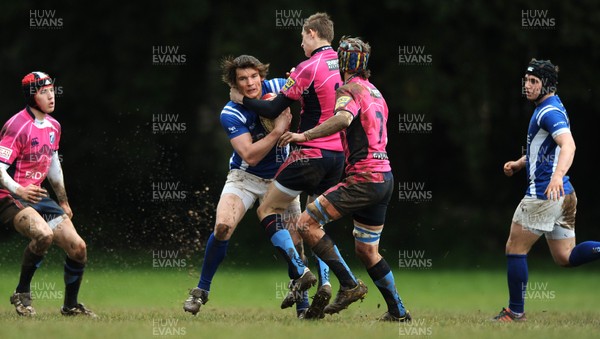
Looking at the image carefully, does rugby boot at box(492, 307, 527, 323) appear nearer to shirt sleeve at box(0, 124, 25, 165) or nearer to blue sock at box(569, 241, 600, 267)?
blue sock at box(569, 241, 600, 267)

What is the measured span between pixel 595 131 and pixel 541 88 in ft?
42.3

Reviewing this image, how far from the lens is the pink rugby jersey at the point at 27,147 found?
9.36 meters

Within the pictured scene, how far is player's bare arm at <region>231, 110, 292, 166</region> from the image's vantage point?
30.6ft

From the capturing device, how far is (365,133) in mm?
8781

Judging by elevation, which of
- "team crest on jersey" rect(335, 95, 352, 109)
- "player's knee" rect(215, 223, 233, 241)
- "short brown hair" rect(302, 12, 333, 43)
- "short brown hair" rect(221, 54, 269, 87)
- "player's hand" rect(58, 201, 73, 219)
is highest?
"short brown hair" rect(302, 12, 333, 43)

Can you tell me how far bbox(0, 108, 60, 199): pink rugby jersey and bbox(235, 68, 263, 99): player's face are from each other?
74.1 inches

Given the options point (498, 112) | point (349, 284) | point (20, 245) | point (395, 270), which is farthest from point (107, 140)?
point (349, 284)

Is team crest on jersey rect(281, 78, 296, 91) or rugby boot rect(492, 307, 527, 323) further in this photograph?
rugby boot rect(492, 307, 527, 323)

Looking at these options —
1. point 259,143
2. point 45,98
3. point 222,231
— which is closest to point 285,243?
point 222,231

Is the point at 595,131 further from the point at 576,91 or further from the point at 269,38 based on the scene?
the point at 269,38

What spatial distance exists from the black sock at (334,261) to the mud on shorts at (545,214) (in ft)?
5.91

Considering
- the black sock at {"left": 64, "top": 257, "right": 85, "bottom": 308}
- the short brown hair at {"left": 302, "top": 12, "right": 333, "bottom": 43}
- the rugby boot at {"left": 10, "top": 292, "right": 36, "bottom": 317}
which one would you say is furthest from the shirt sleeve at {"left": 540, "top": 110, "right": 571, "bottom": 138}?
the rugby boot at {"left": 10, "top": 292, "right": 36, "bottom": 317}

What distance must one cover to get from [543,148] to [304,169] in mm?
2235

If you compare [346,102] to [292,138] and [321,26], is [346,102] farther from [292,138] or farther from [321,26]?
[321,26]
